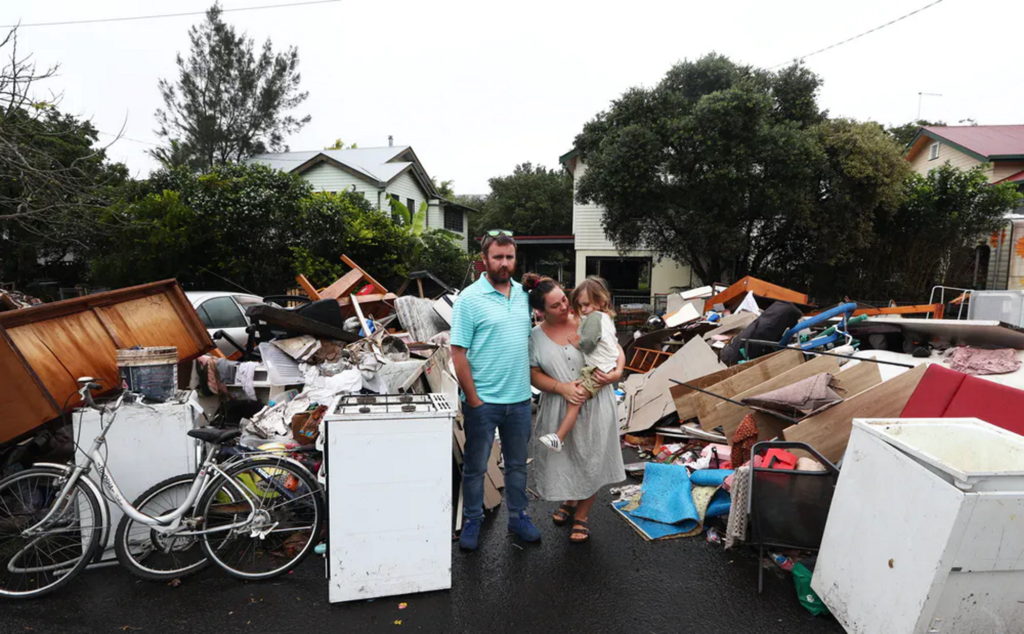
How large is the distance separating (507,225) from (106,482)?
3311cm

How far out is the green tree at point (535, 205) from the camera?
34.9 m

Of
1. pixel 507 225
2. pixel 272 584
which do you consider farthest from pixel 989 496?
pixel 507 225

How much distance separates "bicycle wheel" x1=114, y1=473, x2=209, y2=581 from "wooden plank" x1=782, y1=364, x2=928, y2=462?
400 cm

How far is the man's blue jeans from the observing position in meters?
3.29

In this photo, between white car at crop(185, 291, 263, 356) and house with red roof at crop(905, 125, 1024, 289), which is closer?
white car at crop(185, 291, 263, 356)

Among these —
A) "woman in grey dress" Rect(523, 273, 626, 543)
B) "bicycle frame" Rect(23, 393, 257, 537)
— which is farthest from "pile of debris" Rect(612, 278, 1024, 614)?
"bicycle frame" Rect(23, 393, 257, 537)

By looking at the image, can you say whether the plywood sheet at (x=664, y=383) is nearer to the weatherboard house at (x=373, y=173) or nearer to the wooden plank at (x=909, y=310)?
the wooden plank at (x=909, y=310)

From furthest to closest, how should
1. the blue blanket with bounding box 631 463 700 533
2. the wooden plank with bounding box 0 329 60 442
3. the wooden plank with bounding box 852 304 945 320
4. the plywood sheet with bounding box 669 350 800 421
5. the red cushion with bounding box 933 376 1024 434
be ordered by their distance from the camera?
1. the wooden plank with bounding box 852 304 945 320
2. the plywood sheet with bounding box 669 350 800 421
3. the blue blanket with bounding box 631 463 700 533
4. the wooden plank with bounding box 0 329 60 442
5. the red cushion with bounding box 933 376 1024 434

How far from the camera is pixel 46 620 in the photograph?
2812 millimetres

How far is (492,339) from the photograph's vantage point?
3.22 m

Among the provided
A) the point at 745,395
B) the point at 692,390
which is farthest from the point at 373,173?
the point at 745,395

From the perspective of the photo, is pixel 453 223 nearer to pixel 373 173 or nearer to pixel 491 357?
pixel 373 173

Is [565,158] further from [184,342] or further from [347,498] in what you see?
[347,498]

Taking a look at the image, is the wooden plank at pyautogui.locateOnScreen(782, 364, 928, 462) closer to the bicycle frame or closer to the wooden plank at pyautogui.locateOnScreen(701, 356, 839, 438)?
the wooden plank at pyautogui.locateOnScreen(701, 356, 839, 438)
